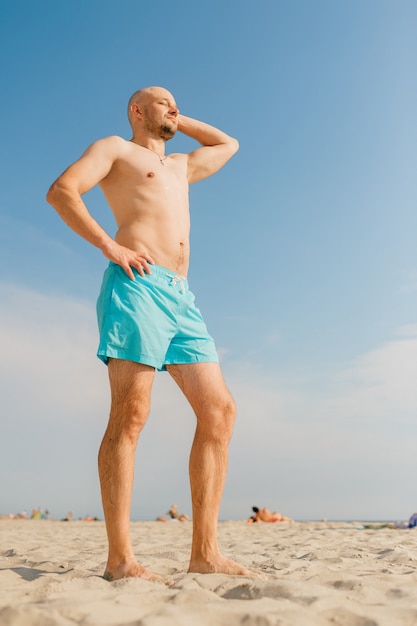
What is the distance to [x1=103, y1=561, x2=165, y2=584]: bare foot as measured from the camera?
2.77 meters

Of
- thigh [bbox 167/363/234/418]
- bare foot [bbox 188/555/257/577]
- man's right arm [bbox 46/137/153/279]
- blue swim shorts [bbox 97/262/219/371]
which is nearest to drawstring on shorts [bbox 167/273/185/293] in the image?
blue swim shorts [bbox 97/262/219/371]

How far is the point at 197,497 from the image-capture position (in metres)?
3.12

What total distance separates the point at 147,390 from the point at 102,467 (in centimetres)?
43

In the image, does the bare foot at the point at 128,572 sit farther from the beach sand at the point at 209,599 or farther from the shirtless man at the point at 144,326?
the beach sand at the point at 209,599

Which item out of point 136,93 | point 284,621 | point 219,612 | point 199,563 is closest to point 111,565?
point 199,563

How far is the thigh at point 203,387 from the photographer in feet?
10.4

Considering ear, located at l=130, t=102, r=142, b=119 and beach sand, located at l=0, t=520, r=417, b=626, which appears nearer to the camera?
beach sand, located at l=0, t=520, r=417, b=626

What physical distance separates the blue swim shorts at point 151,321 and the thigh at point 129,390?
0.15 ft

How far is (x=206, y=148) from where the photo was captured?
157 inches

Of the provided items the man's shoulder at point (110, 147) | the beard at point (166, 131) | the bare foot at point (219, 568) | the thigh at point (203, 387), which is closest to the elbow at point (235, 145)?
the beard at point (166, 131)

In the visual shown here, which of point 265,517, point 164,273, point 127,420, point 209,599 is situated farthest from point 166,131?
point 265,517

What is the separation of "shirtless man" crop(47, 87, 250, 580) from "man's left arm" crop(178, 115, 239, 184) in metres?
0.34

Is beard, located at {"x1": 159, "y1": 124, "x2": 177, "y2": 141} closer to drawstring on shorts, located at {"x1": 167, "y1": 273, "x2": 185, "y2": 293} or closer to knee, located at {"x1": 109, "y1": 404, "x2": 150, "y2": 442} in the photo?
drawstring on shorts, located at {"x1": 167, "y1": 273, "x2": 185, "y2": 293}

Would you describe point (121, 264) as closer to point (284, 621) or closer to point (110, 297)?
point (110, 297)
